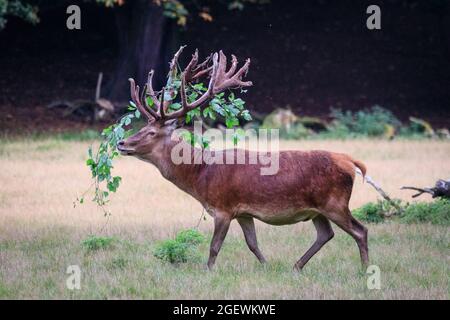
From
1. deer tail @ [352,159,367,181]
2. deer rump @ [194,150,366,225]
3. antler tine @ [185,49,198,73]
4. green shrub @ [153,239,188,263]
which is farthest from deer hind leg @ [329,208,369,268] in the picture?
antler tine @ [185,49,198,73]

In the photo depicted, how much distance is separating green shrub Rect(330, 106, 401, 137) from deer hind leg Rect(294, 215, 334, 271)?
11.2 metres

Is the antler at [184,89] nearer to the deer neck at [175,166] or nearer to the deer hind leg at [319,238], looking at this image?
the deer neck at [175,166]

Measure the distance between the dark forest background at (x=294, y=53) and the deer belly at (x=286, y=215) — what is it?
14.2 metres

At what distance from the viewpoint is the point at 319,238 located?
9.41 m

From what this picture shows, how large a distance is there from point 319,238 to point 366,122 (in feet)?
40.0

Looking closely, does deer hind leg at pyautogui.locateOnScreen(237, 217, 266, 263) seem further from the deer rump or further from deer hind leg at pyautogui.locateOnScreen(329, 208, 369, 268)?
deer hind leg at pyautogui.locateOnScreen(329, 208, 369, 268)

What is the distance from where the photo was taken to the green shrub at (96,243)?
10156 mm

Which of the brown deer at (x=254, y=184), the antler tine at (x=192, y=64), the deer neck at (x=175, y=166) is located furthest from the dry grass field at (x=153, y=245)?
the antler tine at (x=192, y=64)

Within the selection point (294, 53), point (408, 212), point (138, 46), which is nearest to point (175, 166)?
point (408, 212)

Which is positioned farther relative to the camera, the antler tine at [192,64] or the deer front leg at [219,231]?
the antler tine at [192,64]

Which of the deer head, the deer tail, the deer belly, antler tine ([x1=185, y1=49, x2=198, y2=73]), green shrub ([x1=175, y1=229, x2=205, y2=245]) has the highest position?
antler tine ([x1=185, y1=49, x2=198, y2=73])

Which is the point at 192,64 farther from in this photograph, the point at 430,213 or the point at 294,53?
the point at 294,53

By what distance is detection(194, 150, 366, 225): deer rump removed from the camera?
904 cm

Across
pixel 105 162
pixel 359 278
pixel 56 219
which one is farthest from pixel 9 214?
pixel 359 278
